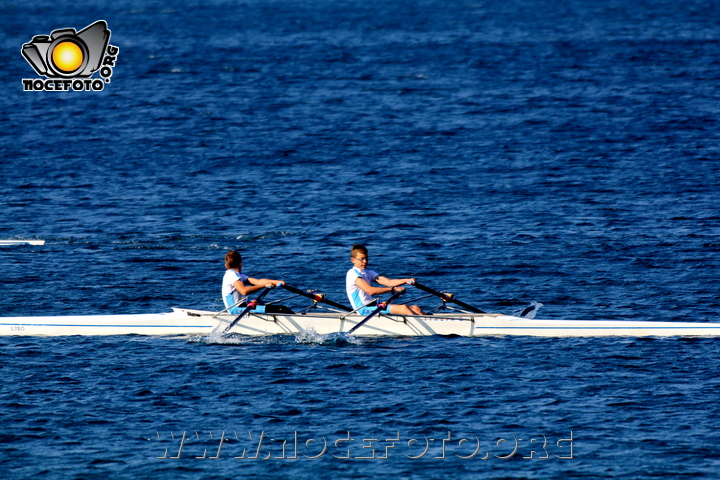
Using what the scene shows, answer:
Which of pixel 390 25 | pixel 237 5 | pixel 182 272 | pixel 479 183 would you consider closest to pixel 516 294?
pixel 182 272

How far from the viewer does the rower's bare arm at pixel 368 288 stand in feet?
62.3

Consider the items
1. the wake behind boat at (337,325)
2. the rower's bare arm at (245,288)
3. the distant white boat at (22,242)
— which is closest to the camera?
the rower's bare arm at (245,288)

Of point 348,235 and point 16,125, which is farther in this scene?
point 16,125

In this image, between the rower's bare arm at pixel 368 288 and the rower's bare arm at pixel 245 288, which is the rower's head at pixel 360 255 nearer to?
the rower's bare arm at pixel 368 288

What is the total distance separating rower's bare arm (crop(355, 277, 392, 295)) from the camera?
19000 mm

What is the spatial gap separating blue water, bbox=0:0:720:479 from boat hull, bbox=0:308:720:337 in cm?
29

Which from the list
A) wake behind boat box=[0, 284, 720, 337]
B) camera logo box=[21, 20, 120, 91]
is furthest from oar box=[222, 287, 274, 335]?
camera logo box=[21, 20, 120, 91]

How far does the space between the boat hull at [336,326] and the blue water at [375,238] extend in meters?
0.29

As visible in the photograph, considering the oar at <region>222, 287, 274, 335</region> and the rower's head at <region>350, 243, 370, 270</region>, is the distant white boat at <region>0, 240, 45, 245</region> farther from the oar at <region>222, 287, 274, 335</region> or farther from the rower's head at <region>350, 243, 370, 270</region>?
the rower's head at <region>350, 243, 370, 270</region>

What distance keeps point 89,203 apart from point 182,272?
28.9 feet

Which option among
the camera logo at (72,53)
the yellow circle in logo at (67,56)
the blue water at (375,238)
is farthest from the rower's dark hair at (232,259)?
the yellow circle in logo at (67,56)

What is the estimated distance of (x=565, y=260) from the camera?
25.5 metres

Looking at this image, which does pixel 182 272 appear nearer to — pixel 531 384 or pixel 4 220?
pixel 4 220

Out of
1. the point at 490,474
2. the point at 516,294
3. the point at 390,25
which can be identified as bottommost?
the point at 490,474
